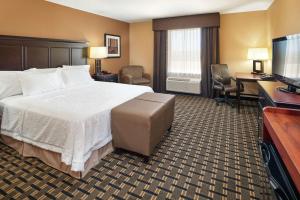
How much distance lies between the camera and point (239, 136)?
3.13m

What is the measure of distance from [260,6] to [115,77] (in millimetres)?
4011

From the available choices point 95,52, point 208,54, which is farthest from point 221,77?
point 95,52

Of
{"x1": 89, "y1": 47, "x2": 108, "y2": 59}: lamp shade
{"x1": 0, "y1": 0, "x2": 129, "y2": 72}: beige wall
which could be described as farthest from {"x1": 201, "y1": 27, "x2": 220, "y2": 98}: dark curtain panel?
{"x1": 89, "y1": 47, "x2": 108, "y2": 59}: lamp shade

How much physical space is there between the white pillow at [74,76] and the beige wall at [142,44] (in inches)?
114

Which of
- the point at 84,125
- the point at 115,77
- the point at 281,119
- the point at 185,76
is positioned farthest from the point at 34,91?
the point at 185,76

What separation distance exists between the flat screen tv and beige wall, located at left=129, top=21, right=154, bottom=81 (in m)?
4.31

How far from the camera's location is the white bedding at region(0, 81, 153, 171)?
6.64ft

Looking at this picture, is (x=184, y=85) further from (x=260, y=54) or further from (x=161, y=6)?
(x=161, y=6)

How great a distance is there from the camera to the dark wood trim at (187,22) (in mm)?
5312

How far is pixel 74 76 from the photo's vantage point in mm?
3867

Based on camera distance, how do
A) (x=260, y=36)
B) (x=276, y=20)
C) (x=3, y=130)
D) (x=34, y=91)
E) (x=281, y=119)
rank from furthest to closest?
(x=260, y=36) < (x=276, y=20) < (x=34, y=91) < (x=3, y=130) < (x=281, y=119)

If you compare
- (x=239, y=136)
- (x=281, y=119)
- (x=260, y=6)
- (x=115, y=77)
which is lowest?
(x=239, y=136)

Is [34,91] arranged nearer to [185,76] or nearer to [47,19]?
[47,19]

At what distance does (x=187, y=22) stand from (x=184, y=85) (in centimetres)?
184
